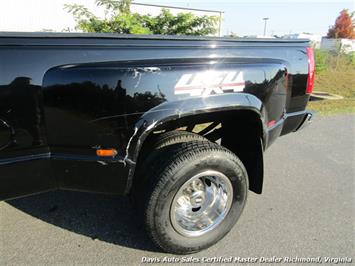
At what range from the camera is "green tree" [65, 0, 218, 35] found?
7188mm

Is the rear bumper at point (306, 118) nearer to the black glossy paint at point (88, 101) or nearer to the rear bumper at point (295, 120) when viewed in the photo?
the rear bumper at point (295, 120)

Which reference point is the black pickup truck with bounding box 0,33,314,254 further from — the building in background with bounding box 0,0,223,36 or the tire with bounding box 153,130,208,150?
the building in background with bounding box 0,0,223,36

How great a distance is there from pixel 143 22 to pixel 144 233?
21.4ft

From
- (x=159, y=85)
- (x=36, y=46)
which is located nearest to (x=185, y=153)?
(x=159, y=85)

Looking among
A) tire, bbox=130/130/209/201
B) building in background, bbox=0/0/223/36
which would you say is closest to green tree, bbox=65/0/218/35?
tire, bbox=130/130/209/201

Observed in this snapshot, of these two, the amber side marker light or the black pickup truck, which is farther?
the amber side marker light

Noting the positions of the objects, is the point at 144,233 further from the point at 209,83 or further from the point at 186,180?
the point at 209,83

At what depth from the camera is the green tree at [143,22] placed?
7188mm

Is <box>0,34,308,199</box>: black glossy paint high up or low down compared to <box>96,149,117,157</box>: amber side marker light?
up

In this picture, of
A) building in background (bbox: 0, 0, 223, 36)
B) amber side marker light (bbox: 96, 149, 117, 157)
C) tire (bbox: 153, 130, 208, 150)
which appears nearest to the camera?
amber side marker light (bbox: 96, 149, 117, 157)

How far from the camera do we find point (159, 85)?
6.15ft

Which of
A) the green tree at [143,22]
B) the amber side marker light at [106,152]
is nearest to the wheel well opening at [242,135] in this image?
the amber side marker light at [106,152]

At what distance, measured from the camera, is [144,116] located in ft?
6.14

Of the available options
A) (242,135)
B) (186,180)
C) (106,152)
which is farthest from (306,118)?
(106,152)
